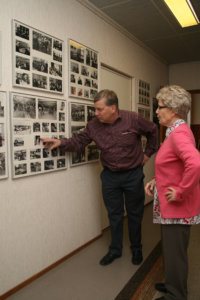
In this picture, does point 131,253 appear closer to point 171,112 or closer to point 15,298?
point 15,298

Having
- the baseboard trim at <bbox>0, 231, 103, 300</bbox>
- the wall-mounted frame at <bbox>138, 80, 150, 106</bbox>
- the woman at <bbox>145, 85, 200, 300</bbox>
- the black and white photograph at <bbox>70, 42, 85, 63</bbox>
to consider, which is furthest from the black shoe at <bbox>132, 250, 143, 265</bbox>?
the wall-mounted frame at <bbox>138, 80, 150, 106</bbox>

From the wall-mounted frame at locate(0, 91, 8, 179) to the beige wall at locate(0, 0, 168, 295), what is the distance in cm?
6

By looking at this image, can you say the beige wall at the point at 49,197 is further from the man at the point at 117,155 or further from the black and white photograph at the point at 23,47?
the man at the point at 117,155

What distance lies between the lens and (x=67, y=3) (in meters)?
2.25

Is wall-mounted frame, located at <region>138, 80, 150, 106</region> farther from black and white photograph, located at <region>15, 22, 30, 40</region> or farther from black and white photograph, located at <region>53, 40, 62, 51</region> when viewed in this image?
black and white photograph, located at <region>15, 22, 30, 40</region>

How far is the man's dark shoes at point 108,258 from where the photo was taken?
2254 mm

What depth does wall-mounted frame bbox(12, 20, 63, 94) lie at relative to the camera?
5.87 feet

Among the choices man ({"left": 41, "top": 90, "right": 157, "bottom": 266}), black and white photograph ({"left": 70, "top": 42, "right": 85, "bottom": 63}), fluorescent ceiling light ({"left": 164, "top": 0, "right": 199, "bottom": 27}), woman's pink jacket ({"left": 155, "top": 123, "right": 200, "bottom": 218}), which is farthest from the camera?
Result: fluorescent ceiling light ({"left": 164, "top": 0, "right": 199, "bottom": 27})

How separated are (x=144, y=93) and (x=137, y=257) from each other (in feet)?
8.35

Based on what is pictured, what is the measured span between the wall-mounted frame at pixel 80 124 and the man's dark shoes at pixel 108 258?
2.99 ft

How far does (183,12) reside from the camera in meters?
2.76

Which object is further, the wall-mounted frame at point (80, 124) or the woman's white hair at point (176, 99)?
the wall-mounted frame at point (80, 124)

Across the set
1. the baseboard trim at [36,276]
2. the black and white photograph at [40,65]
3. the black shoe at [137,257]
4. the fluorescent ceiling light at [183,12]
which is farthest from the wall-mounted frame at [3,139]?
the fluorescent ceiling light at [183,12]

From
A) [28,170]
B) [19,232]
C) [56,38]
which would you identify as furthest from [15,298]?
[56,38]
